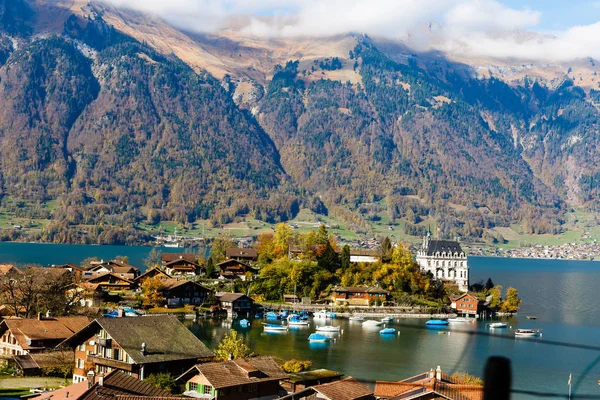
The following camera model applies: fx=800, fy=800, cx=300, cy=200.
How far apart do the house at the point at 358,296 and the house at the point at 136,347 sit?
181ft

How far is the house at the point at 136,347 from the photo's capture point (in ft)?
111

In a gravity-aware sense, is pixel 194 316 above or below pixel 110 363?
below

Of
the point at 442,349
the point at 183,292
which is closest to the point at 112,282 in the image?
the point at 183,292

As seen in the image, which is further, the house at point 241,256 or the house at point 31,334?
the house at point 241,256

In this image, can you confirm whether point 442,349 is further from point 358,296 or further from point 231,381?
point 231,381

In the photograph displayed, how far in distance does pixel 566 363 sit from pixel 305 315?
95.4 feet

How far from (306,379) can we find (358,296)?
5162 cm

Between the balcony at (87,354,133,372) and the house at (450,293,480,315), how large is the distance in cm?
6525

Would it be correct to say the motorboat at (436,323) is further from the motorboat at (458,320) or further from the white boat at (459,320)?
the white boat at (459,320)

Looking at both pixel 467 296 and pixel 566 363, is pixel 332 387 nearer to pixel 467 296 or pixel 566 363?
pixel 566 363

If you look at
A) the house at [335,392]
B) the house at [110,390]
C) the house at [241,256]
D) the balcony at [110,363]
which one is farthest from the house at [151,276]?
the house at [110,390]

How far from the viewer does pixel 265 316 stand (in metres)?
83.4

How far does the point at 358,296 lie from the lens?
9269 centimetres

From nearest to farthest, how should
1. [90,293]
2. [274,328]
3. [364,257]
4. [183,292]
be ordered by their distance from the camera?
[274,328] → [90,293] → [183,292] → [364,257]
